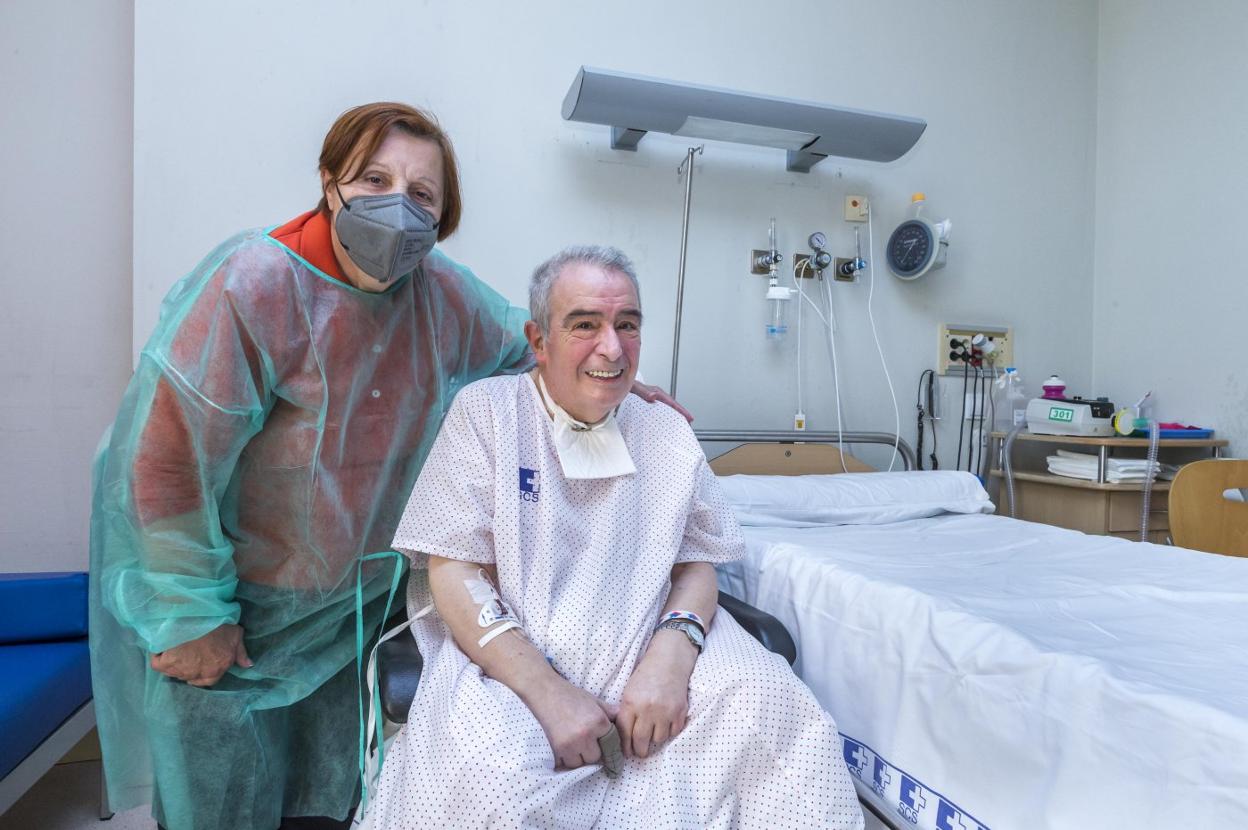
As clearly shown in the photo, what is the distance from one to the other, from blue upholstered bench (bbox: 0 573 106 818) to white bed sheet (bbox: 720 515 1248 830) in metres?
1.42

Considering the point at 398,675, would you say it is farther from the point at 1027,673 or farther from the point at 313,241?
the point at 1027,673

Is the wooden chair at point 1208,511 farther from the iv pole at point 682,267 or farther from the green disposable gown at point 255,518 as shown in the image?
the green disposable gown at point 255,518

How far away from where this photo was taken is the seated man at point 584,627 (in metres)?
0.86

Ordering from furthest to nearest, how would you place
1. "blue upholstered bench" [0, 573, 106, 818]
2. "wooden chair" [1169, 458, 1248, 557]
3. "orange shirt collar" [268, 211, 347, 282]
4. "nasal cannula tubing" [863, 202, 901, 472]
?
"nasal cannula tubing" [863, 202, 901, 472] → "wooden chair" [1169, 458, 1248, 557] → "blue upholstered bench" [0, 573, 106, 818] → "orange shirt collar" [268, 211, 347, 282]

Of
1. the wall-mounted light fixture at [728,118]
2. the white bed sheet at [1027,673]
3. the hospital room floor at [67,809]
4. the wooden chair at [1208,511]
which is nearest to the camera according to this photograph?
the white bed sheet at [1027,673]

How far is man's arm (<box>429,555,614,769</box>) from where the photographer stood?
891 mm

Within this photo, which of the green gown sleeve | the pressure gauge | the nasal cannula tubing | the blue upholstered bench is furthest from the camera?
the nasal cannula tubing

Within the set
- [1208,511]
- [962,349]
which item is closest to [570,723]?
[1208,511]

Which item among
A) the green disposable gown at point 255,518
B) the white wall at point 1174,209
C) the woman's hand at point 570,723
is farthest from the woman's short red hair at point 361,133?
the white wall at point 1174,209

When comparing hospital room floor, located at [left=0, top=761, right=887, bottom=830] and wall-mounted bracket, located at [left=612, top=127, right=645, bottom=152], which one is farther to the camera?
wall-mounted bracket, located at [left=612, top=127, right=645, bottom=152]

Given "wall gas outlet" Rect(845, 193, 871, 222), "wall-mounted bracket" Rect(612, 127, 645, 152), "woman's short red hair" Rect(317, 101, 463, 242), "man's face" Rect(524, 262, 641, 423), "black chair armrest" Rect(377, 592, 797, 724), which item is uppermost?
"wall-mounted bracket" Rect(612, 127, 645, 152)

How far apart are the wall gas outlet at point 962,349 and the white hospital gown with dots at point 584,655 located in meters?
1.71

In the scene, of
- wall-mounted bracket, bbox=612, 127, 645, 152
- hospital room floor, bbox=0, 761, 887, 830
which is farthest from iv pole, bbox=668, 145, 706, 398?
hospital room floor, bbox=0, 761, 887, 830

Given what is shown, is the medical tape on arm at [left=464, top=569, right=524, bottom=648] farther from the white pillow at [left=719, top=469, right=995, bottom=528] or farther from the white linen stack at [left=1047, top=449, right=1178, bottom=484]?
the white linen stack at [left=1047, top=449, right=1178, bottom=484]
